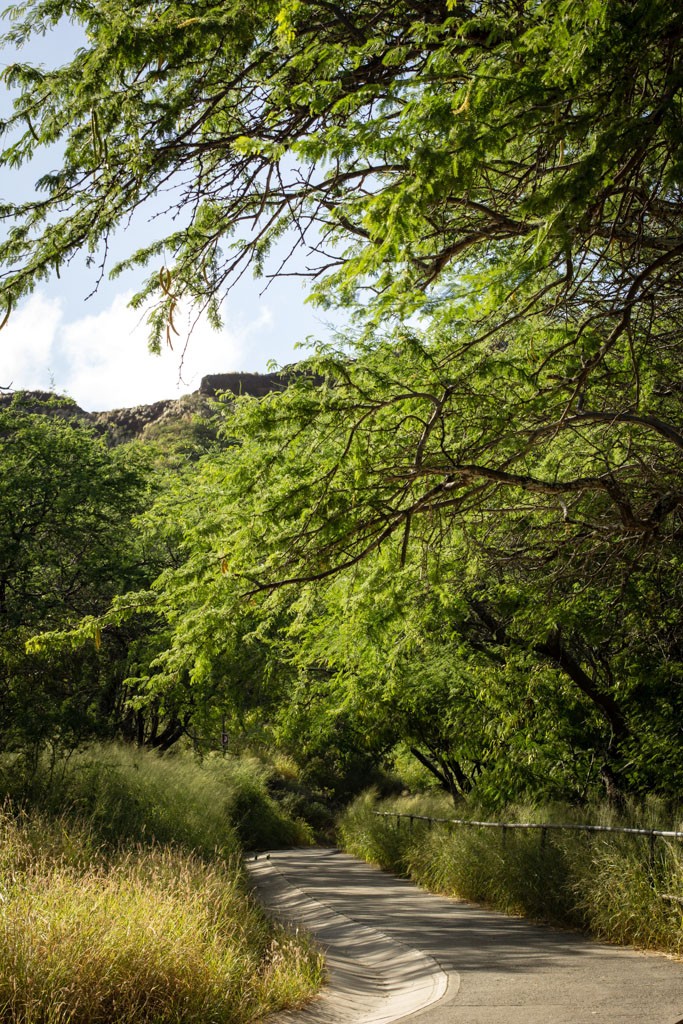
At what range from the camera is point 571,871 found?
12.1 metres

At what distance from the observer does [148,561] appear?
23.8m

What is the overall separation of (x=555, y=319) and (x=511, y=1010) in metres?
6.32

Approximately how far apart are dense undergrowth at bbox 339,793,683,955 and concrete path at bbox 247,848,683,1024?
0.39 meters

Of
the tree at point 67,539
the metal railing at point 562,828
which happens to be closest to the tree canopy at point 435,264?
the metal railing at point 562,828

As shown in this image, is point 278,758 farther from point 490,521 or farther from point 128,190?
point 128,190

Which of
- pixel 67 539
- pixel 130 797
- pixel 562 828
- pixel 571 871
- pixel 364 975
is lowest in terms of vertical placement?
pixel 364 975

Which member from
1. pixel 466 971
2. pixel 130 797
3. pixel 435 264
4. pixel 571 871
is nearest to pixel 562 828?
pixel 571 871

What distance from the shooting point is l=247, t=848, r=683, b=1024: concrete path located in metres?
7.07

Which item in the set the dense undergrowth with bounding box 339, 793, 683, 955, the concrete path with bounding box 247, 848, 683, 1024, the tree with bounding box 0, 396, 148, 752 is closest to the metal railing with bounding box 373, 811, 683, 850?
the dense undergrowth with bounding box 339, 793, 683, 955

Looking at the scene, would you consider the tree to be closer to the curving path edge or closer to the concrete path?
the curving path edge

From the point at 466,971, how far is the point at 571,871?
12.5 feet

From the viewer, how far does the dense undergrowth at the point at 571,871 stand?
32.8ft

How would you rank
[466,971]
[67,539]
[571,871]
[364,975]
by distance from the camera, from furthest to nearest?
[67,539]
[571,871]
[364,975]
[466,971]

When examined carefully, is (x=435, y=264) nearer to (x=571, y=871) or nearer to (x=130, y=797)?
(x=571, y=871)
